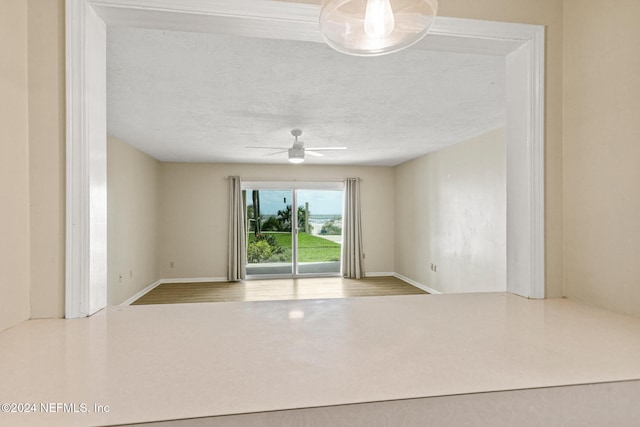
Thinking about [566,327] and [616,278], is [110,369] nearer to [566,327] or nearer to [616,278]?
[566,327]

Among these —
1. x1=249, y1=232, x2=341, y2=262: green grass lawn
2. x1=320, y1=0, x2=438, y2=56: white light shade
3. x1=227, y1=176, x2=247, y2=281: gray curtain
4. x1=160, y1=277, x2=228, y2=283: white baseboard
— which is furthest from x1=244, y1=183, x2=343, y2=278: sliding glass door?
x1=320, y1=0, x2=438, y2=56: white light shade

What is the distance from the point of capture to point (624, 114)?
954 mm

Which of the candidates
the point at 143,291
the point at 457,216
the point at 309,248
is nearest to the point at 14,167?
the point at 457,216

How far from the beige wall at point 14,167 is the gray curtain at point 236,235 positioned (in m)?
5.81

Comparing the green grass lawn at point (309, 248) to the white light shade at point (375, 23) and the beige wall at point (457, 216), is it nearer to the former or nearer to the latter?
the beige wall at point (457, 216)

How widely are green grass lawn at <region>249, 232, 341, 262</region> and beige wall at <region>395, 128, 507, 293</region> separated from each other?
149 centimetres

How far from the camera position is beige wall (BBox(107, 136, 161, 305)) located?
4.33m

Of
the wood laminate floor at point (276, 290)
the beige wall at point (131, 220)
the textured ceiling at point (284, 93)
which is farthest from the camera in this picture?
the wood laminate floor at point (276, 290)

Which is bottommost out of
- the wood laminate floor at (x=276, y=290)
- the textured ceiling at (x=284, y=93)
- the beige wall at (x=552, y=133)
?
the wood laminate floor at (x=276, y=290)

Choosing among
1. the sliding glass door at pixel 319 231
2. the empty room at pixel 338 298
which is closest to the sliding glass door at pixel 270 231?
the sliding glass door at pixel 319 231

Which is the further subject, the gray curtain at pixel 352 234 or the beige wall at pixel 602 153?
the gray curtain at pixel 352 234

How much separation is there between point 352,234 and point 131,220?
13.5 ft

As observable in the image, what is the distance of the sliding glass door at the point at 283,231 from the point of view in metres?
6.93

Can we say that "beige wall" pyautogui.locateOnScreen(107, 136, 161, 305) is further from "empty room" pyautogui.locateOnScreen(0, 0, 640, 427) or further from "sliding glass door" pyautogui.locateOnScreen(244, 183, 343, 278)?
"empty room" pyautogui.locateOnScreen(0, 0, 640, 427)
